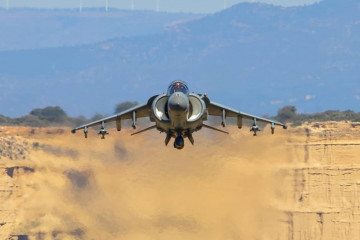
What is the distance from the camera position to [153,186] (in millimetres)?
69062

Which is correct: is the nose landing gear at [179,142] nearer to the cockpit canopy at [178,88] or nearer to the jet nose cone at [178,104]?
the jet nose cone at [178,104]

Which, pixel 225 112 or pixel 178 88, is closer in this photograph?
pixel 178 88

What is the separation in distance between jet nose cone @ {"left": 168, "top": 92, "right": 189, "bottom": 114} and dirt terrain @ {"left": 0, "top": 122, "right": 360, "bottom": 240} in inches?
907

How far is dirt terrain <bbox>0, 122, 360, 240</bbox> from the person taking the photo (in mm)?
68188

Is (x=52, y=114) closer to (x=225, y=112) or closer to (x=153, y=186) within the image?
(x=153, y=186)

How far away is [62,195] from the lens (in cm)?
7400

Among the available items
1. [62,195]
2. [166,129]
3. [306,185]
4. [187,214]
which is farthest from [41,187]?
[166,129]

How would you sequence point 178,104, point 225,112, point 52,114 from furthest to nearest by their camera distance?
point 52,114 < point 225,112 < point 178,104

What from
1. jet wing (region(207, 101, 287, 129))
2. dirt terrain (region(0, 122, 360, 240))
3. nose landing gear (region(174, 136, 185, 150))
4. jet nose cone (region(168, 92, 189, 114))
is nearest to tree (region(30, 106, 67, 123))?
dirt terrain (region(0, 122, 360, 240))

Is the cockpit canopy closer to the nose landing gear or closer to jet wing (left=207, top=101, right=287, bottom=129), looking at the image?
the nose landing gear

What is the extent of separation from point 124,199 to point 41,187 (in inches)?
295

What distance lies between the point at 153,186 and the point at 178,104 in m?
28.6

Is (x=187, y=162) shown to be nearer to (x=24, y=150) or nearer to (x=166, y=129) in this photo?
(x=24, y=150)

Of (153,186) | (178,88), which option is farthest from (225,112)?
(153,186)
